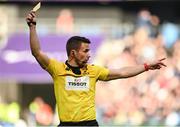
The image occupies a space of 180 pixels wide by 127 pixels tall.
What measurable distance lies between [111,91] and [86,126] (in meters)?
7.81

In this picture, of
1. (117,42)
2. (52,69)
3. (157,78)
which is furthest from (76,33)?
(52,69)

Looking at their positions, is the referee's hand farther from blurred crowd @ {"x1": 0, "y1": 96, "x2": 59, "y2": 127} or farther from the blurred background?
blurred crowd @ {"x1": 0, "y1": 96, "x2": 59, "y2": 127}

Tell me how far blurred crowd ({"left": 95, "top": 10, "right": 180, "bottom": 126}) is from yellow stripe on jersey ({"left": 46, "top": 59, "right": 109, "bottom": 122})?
24.8ft

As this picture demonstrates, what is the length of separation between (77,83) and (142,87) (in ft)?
25.5

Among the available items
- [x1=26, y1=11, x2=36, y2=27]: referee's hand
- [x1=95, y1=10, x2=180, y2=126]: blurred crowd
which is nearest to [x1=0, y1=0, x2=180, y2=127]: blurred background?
[x1=95, y1=10, x2=180, y2=126]: blurred crowd

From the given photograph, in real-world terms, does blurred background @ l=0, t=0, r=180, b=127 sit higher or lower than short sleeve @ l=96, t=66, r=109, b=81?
lower

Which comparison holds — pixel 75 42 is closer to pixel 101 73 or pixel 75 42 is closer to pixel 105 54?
pixel 101 73

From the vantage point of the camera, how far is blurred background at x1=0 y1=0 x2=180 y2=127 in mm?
13484

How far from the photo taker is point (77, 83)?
588 cm

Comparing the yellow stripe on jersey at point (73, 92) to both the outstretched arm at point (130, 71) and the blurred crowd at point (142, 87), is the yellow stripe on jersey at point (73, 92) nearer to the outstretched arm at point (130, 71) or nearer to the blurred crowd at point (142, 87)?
the outstretched arm at point (130, 71)

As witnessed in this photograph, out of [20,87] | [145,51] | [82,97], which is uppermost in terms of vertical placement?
[82,97]

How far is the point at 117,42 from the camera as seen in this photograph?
13672mm

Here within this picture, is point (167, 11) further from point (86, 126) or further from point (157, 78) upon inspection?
point (86, 126)

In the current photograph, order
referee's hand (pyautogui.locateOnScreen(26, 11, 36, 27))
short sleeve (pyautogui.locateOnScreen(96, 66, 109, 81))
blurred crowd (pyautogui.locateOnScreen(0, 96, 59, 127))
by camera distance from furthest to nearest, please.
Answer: blurred crowd (pyautogui.locateOnScreen(0, 96, 59, 127)) < short sleeve (pyautogui.locateOnScreen(96, 66, 109, 81)) < referee's hand (pyautogui.locateOnScreen(26, 11, 36, 27))
